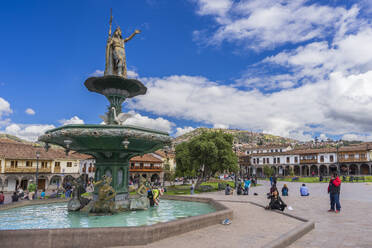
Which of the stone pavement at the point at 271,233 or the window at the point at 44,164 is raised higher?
the window at the point at 44,164

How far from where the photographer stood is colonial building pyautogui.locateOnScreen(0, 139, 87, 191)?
3688cm

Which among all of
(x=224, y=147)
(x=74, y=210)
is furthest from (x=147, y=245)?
(x=224, y=147)

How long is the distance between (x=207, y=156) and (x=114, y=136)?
23028 millimetres

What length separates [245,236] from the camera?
650 cm

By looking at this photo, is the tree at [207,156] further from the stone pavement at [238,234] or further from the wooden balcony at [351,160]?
the wooden balcony at [351,160]

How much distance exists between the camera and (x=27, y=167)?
3888cm

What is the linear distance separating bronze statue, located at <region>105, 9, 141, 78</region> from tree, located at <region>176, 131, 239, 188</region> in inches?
788

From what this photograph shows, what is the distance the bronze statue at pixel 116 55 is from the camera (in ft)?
33.8

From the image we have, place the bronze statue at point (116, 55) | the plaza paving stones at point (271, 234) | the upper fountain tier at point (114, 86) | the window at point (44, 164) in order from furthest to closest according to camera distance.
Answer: the window at point (44, 164) → the bronze statue at point (116, 55) → the upper fountain tier at point (114, 86) → the plaza paving stones at point (271, 234)

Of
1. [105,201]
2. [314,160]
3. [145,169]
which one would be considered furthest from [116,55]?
[314,160]

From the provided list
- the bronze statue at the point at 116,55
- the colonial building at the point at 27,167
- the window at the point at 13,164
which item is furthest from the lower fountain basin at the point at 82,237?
the window at the point at 13,164

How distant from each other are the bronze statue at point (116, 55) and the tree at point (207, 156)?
20006 millimetres

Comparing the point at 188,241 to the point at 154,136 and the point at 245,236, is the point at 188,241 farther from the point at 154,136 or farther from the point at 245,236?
the point at 154,136

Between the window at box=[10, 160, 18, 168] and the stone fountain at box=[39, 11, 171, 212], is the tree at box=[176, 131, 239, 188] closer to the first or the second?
the stone fountain at box=[39, 11, 171, 212]
